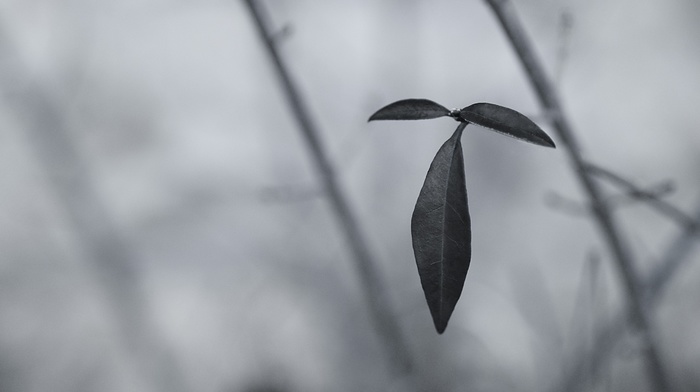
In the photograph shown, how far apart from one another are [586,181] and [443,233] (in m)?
0.25

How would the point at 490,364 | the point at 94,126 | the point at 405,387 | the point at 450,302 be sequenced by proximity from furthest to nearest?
1. the point at 94,126
2. the point at 490,364
3. the point at 405,387
4. the point at 450,302

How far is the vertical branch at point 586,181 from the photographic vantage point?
36 centimetres

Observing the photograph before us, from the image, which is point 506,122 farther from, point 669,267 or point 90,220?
point 90,220

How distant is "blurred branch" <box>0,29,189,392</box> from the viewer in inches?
44.9

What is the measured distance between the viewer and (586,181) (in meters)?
0.45

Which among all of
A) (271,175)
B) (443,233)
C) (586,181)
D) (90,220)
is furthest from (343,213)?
(90,220)

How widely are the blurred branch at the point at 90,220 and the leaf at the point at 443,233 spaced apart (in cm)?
99

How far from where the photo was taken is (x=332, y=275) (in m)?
1.16

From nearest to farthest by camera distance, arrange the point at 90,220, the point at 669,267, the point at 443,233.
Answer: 1. the point at 443,233
2. the point at 669,267
3. the point at 90,220

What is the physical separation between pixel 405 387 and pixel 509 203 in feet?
1.95

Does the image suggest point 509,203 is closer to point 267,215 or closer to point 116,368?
point 267,215

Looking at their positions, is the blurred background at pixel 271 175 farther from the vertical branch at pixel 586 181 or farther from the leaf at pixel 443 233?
the leaf at pixel 443 233

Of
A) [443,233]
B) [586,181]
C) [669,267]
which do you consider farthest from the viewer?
[669,267]

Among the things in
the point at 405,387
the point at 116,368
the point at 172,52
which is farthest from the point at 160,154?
the point at 405,387
